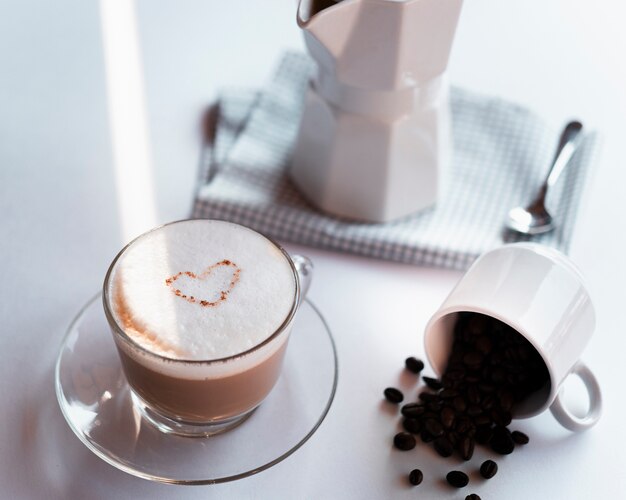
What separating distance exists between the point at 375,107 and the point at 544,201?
0.28 metres

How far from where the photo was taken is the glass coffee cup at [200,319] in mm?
716

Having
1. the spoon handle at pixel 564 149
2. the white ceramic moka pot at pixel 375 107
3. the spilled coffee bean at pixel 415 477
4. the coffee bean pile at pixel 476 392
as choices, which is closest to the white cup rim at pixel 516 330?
the coffee bean pile at pixel 476 392

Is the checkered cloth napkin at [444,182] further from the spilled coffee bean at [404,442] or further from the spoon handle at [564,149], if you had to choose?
the spilled coffee bean at [404,442]

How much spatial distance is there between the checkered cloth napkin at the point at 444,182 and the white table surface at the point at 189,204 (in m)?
0.03

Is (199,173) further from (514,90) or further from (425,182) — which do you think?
(514,90)

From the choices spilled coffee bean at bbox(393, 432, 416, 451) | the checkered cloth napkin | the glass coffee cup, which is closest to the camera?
the glass coffee cup

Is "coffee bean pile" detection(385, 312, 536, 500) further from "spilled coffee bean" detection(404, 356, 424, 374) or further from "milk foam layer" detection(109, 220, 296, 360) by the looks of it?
"milk foam layer" detection(109, 220, 296, 360)

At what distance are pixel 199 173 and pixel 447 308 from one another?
1.52ft

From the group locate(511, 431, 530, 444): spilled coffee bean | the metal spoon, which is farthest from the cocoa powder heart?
the metal spoon

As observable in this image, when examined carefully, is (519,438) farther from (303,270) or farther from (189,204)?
(189,204)

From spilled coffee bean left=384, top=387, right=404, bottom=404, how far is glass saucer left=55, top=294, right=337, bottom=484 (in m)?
0.06

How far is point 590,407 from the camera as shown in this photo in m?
0.87

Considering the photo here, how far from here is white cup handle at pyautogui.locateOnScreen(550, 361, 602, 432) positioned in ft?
2.73

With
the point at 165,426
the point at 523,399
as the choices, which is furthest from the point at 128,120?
the point at 523,399
